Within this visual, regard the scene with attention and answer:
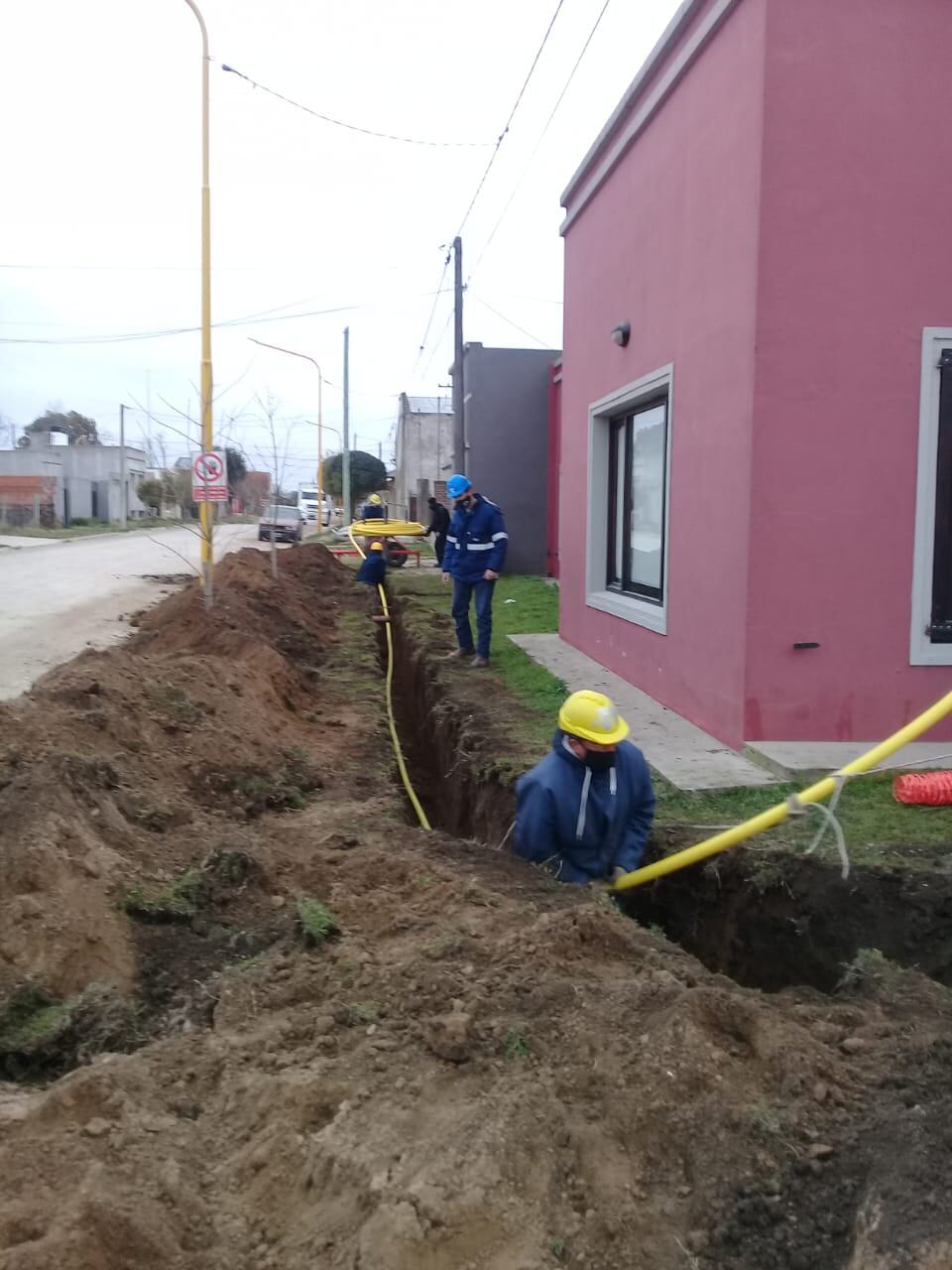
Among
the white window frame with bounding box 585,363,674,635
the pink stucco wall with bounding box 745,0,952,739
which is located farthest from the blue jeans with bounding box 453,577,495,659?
the pink stucco wall with bounding box 745,0,952,739

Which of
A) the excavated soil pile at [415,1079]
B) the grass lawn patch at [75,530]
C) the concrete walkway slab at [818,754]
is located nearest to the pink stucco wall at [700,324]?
the concrete walkway slab at [818,754]

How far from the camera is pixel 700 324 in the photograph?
7.64 metres

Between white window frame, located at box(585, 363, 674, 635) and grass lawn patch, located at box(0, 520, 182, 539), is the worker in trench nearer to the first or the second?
grass lawn patch, located at box(0, 520, 182, 539)

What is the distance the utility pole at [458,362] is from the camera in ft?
72.0

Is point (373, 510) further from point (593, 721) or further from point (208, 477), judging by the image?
point (593, 721)

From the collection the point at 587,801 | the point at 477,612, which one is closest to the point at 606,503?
the point at 477,612

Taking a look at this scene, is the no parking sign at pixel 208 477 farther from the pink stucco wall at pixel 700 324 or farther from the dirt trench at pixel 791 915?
the dirt trench at pixel 791 915

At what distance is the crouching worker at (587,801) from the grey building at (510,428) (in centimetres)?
1768

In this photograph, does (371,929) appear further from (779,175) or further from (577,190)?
(577,190)

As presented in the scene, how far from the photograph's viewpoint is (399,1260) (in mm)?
2396

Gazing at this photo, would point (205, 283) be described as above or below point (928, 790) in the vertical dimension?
above

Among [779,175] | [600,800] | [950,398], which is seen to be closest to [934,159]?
[779,175]

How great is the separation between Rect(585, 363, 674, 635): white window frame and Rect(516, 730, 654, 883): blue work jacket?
141 inches

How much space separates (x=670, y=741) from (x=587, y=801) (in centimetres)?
257
